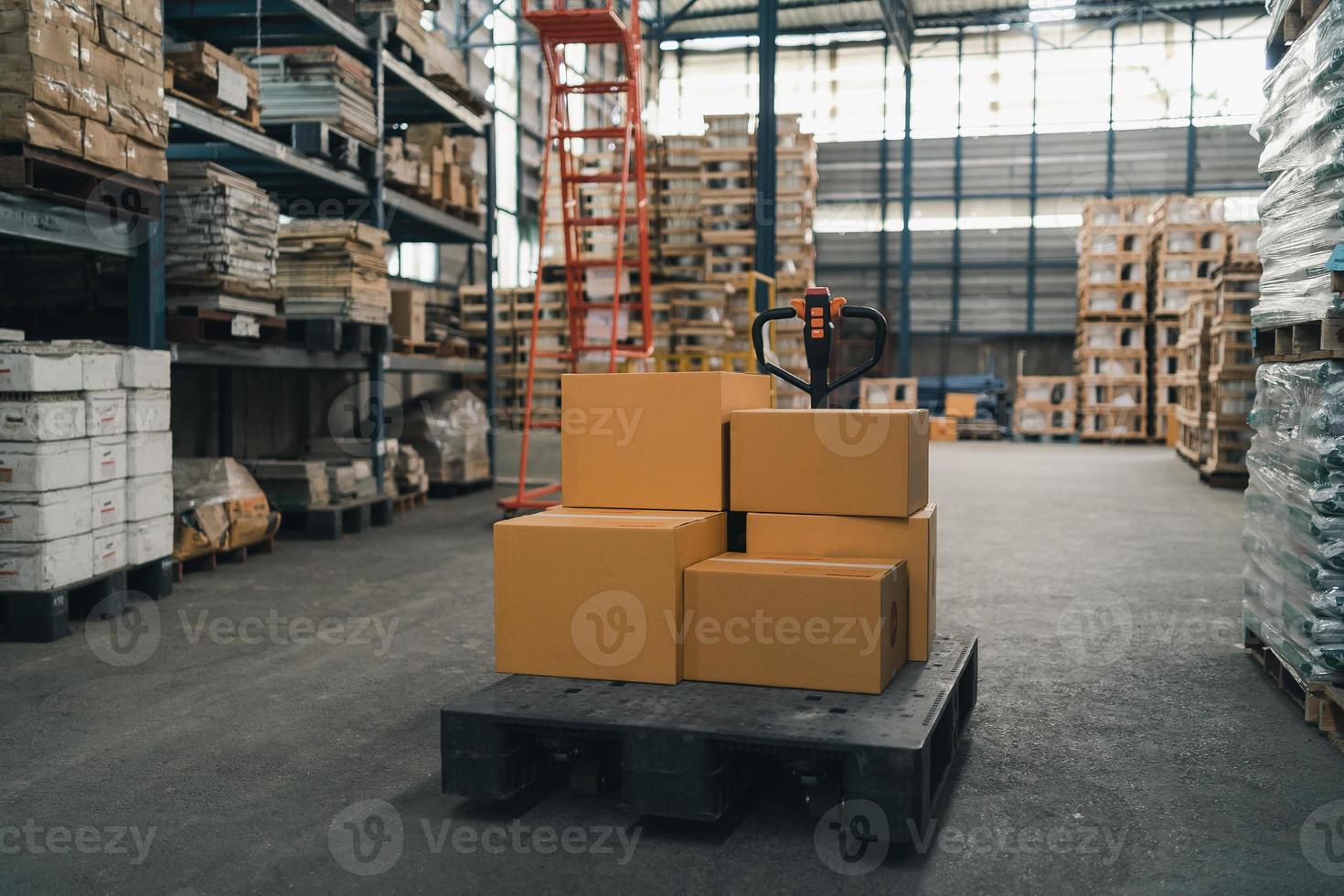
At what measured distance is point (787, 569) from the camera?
9.75 ft

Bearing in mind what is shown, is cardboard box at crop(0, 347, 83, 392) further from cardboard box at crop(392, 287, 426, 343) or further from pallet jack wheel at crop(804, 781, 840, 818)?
cardboard box at crop(392, 287, 426, 343)

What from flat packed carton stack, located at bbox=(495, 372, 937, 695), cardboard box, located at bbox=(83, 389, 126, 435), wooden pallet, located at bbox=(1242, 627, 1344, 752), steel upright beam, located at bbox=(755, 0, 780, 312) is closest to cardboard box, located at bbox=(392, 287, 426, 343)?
steel upright beam, located at bbox=(755, 0, 780, 312)

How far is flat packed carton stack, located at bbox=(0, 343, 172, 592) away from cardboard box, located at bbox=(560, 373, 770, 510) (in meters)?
2.47

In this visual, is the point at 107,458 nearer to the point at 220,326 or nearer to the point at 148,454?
the point at 148,454

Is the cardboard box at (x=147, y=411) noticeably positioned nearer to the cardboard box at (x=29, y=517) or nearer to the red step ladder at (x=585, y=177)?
the cardboard box at (x=29, y=517)

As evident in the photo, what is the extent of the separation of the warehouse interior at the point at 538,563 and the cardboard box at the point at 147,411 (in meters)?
0.02

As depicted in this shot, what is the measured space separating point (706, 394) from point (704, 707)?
3.18 ft

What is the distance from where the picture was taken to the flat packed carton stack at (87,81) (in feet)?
14.4

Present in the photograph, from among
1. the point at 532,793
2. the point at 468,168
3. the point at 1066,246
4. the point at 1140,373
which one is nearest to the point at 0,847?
the point at 532,793

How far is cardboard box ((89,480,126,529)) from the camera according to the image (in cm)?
478

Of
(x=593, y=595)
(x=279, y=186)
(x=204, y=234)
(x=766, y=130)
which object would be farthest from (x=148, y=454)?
(x=766, y=130)

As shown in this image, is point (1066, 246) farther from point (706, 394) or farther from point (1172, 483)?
point (706, 394)

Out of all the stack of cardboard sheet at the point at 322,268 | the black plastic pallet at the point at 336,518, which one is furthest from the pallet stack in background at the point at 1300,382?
the stack of cardboard sheet at the point at 322,268

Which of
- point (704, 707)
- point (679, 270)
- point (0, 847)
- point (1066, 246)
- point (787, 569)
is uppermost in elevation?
point (1066, 246)
